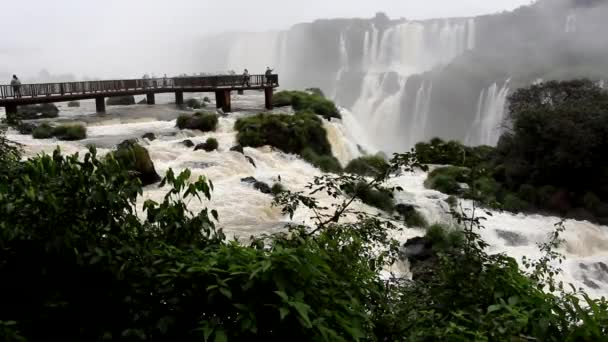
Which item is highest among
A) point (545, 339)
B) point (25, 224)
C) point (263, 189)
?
point (25, 224)

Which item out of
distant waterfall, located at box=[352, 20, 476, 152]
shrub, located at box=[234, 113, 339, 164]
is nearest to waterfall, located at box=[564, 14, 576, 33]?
distant waterfall, located at box=[352, 20, 476, 152]

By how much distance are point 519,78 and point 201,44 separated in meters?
64.4

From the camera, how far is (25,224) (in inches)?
125

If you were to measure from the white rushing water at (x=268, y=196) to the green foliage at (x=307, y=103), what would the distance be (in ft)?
13.8

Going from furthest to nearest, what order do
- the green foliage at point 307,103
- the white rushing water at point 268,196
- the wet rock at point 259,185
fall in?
1. the green foliage at point 307,103
2. the wet rock at point 259,185
3. the white rushing water at point 268,196

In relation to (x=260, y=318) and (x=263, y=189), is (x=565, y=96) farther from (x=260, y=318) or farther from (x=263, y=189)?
(x=260, y=318)

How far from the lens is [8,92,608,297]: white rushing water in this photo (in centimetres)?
1339

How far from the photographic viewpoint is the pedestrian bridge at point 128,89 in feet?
81.7

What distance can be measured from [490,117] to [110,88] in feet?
82.4

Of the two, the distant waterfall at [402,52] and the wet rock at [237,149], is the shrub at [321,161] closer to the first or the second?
the wet rock at [237,149]

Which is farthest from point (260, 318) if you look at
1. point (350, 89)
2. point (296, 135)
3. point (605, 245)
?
point (350, 89)

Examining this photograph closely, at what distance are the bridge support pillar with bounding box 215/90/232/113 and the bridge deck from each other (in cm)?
27

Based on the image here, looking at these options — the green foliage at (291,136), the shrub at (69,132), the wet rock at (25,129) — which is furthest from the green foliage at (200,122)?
the wet rock at (25,129)

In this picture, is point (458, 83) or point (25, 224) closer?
point (25, 224)
